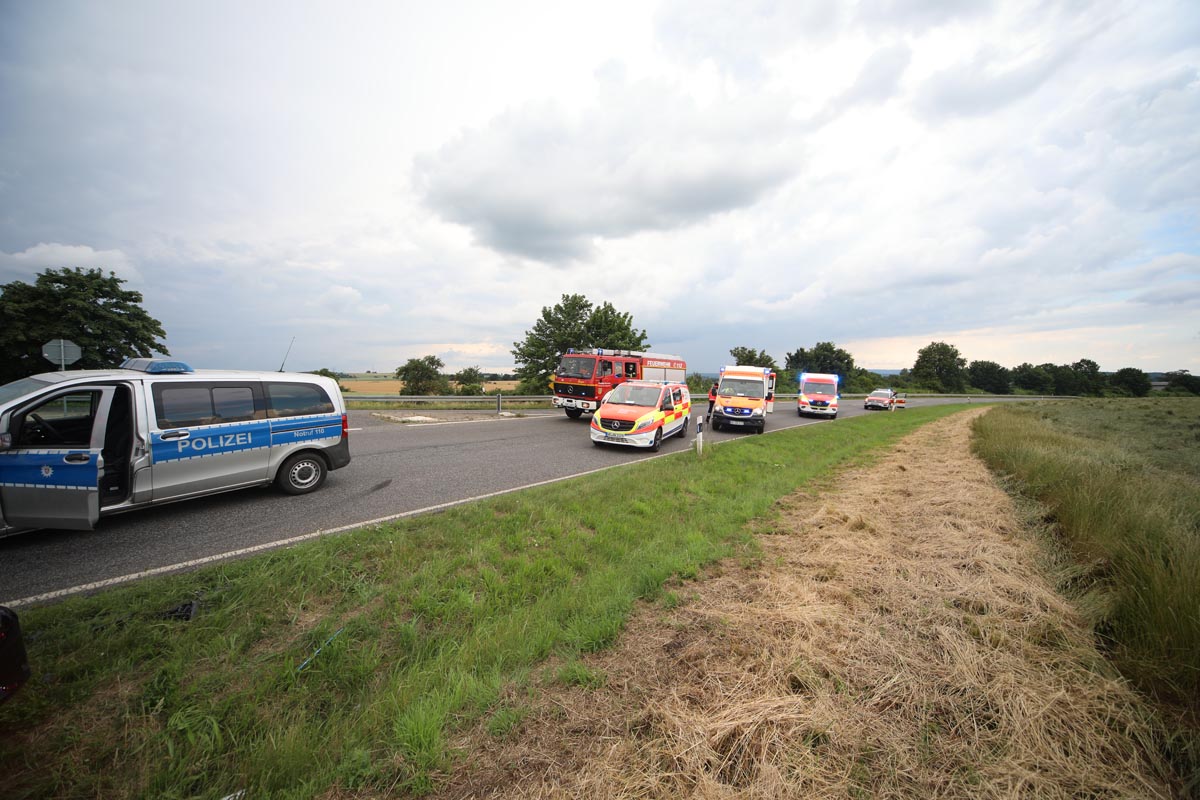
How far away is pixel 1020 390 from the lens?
3585 inches

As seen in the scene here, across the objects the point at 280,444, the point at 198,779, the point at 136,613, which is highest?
the point at 280,444

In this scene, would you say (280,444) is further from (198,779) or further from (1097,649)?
(1097,649)

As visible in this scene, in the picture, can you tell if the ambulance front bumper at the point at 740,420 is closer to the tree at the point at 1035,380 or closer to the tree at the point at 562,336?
the tree at the point at 562,336

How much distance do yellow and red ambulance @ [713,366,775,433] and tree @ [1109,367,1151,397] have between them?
105892 mm

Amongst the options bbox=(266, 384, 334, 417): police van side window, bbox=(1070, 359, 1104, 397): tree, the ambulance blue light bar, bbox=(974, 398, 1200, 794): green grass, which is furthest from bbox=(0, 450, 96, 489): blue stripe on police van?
bbox=(1070, 359, 1104, 397): tree

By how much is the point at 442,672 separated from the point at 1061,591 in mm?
4756

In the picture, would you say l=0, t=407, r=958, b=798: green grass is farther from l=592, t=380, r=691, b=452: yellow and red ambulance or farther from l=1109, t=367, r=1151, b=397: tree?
l=1109, t=367, r=1151, b=397: tree

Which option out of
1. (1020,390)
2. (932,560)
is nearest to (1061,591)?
(932,560)

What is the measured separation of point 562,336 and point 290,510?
28.4 meters

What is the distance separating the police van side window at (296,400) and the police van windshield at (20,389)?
1922mm

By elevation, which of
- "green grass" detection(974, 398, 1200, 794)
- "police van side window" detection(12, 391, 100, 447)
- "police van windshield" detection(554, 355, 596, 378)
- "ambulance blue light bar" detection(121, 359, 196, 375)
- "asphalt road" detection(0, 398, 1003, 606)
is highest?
"police van windshield" detection(554, 355, 596, 378)

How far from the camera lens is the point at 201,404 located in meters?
5.26

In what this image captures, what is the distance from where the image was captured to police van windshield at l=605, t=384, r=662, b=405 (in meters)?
11.9

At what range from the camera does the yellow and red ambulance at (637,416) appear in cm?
1084
